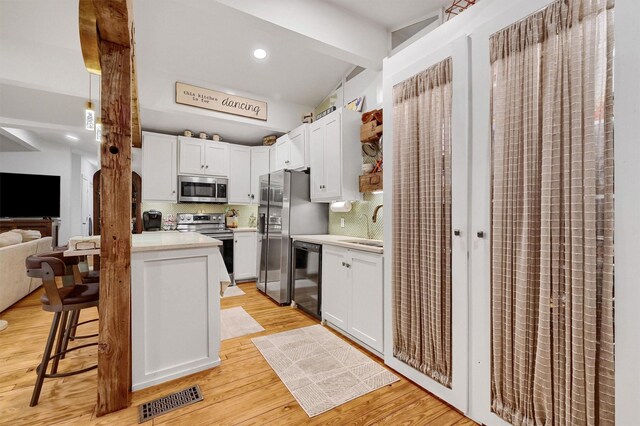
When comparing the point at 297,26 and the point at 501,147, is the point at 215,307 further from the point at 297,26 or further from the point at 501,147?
the point at 297,26

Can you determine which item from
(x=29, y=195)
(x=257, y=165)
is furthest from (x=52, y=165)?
(x=257, y=165)

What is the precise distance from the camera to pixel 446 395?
5.79 feet

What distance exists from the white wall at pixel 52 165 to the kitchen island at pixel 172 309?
6.66 m

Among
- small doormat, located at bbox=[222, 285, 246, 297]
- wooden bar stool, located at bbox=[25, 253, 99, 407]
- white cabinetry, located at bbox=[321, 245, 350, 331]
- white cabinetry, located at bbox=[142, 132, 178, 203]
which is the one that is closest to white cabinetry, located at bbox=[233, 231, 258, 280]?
small doormat, located at bbox=[222, 285, 246, 297]

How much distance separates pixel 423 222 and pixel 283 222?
2.23m

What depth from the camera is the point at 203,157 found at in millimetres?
4773

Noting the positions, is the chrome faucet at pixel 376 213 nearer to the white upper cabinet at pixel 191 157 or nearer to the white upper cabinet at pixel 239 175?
the white upper cabinet at pixel 239 175

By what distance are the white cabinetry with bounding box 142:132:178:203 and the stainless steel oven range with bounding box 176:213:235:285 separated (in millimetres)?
463

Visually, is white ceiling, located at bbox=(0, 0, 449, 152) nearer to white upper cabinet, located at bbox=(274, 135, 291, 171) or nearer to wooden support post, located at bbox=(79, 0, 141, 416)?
white upper cabinet, located at bbox=(274, 135, 291, 171)

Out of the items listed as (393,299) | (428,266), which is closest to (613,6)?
(428,266)

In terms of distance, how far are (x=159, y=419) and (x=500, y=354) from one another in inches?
77.2

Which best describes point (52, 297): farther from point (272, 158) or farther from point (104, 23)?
point (272, 158)

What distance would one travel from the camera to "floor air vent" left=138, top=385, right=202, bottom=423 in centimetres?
169

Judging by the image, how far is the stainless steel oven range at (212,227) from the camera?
15.6 feet
